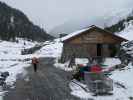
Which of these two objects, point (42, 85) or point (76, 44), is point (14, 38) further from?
Result: point (42, 85)

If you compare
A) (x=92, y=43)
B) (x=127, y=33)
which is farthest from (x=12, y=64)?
(x=127, y=33)

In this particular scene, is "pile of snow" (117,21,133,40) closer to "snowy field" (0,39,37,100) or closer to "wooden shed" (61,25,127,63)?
"wooden shed" (61,25,127,63)

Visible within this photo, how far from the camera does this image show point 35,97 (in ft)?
57.6

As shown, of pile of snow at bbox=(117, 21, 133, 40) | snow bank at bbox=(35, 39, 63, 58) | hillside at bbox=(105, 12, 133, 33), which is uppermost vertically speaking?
hillside at bbox=(105, 12, 133, 33)

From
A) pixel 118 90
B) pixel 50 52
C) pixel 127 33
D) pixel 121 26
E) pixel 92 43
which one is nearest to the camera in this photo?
pixel 118 90

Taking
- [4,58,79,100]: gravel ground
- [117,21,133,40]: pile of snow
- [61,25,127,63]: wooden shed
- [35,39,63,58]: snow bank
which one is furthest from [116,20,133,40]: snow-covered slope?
[4,58,79,100]: gravel ground

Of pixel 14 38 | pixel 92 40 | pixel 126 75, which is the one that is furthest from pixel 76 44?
pixel 14 38

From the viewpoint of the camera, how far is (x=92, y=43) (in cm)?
4231

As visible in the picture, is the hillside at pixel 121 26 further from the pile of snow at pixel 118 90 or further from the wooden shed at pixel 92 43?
the pile of snow at pixel 118 90

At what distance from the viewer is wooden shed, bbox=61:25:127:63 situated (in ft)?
138

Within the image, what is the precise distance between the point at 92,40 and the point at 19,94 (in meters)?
24.6

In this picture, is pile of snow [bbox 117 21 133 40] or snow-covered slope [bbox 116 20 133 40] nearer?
pile of snow [bbox 117 21 133 40]

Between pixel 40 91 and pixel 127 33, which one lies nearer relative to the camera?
pixel 40 91

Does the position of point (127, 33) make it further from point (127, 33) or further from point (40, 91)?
point (40, 91)
